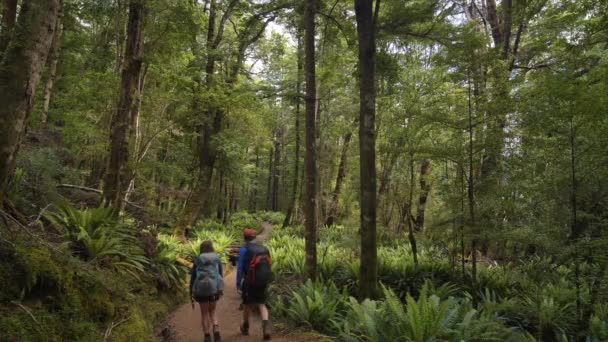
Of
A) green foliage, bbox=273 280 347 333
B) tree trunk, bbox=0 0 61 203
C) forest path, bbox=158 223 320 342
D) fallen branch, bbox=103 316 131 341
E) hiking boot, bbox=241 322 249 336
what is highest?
tree trunk, bbox=0 0 61 203

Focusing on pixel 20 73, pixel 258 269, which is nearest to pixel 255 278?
pixel 258 269

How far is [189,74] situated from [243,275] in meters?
9.95

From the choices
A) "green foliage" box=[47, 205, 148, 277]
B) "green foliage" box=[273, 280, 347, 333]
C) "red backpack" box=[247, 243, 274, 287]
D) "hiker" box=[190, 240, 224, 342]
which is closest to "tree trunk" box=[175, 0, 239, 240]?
"green foliage" box=[47, 205, 148, 277]

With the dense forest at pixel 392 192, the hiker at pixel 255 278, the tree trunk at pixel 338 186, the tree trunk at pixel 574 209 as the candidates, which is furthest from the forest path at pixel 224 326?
the tree trunk at pixel 338 186

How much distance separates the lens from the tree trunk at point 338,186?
21.1 metres

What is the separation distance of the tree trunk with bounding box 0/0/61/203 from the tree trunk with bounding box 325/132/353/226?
1744cm

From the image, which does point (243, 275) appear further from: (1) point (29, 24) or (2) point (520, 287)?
(2) point (520, 287)

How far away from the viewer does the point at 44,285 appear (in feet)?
13.0

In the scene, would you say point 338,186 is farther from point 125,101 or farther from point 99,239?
point 99,239

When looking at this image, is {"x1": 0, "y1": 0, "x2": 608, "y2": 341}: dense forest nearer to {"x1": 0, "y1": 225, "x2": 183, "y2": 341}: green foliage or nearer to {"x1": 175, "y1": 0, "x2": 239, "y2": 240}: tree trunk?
{"x1": 0, "y1": 225, "x2": 183, "y2": 341}: green foliage

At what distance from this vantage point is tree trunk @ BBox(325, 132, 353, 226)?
21141 mm

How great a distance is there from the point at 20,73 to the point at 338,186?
18492 mm

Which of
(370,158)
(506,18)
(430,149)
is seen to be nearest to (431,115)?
(430,149)

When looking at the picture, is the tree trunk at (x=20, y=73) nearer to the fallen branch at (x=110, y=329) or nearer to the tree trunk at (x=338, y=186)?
the fallen branch at (x=110, y=329)
